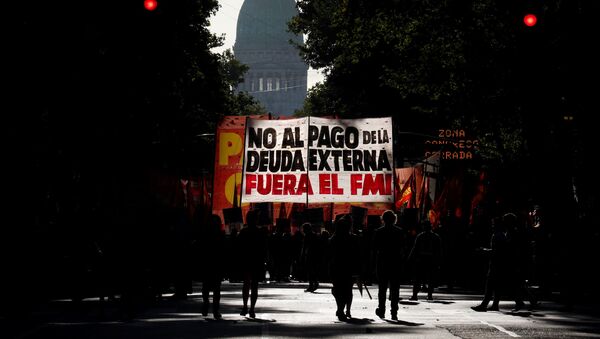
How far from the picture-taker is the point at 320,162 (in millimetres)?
30422

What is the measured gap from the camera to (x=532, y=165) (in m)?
30.8

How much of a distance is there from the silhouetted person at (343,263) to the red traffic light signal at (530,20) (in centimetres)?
391

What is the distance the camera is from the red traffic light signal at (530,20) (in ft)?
61.7

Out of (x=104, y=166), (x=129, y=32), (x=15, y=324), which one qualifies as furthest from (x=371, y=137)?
(x=15, y=324)

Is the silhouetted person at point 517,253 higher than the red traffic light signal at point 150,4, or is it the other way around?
the red traffic light signal at point 150,4

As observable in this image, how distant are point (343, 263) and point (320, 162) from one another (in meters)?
11.1

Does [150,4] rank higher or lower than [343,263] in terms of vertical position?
higher

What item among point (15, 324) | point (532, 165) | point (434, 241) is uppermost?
point (532, 165)

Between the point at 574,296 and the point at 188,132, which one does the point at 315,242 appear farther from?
the point at 188,132

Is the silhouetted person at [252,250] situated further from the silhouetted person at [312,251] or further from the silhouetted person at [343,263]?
the silhouetted person at [312,251]

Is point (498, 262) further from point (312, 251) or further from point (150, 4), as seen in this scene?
point (312, 251)

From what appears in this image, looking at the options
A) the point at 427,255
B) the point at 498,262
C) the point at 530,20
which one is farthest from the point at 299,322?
the point at 427,255

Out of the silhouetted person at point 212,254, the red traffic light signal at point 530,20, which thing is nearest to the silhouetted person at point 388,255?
the silhouetted person at point 212,254

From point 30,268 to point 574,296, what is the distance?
409 inches
